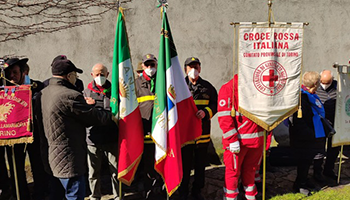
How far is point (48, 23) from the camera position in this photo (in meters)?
5.73

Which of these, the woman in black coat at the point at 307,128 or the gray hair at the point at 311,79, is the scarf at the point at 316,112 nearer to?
the woman in black coat at the point at 307,128

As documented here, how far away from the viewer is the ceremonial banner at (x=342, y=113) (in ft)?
16.0

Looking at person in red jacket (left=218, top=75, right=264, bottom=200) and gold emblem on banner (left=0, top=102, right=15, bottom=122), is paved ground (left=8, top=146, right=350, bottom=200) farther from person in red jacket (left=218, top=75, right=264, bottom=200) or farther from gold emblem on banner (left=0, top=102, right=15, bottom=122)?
gold emblem on banner (left=0, top=102, right=15, bottom=122)

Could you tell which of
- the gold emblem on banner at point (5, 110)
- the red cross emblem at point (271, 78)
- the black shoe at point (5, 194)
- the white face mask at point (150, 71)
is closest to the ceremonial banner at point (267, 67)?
the red cross emblem at point (271, 78)

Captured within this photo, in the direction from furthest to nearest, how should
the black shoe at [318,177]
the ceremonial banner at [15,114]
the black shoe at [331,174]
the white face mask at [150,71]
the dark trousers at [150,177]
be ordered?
1. the black shoe at [331,174]
2. the black shoe at [318,177]
3. the dark trousers at [150,177]
4. the white face mask at [150,71]
5. the ceremonial banner at [15,114]

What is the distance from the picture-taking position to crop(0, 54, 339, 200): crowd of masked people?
3209 mm

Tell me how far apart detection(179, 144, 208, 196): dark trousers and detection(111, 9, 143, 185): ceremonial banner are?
1.03m

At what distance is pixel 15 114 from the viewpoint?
3.41 meters

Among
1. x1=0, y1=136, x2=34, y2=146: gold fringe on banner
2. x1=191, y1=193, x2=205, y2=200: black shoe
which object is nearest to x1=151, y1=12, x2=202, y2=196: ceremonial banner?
x1=191, y1=193, x2=205, y2=200: black shoe

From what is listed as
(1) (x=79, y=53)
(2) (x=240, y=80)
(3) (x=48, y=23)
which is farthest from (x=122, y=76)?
(3) (x=48, y=23)

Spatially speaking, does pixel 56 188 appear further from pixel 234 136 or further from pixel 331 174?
pixel 331 174

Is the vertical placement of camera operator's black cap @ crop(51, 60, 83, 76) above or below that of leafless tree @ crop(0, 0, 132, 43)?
below

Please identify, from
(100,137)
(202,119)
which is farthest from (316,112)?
(100,137)

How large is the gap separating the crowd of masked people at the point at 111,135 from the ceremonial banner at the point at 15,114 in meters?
0.18
